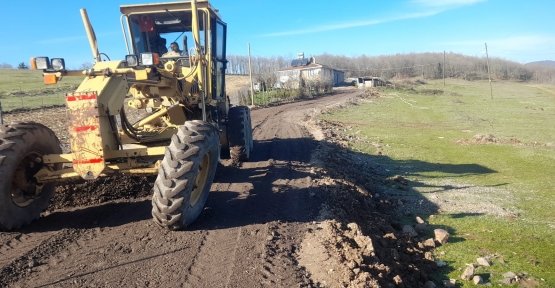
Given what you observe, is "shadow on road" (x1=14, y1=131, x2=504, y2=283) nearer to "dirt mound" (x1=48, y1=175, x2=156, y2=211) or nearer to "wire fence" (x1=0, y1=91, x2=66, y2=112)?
"dirt mound" (x1=48, y1=175, x2=156, y2=211)

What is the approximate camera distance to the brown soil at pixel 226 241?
14.6 ft

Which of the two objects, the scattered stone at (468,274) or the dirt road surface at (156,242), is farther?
the scattered stone at (468,274)

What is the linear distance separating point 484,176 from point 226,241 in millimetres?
11099

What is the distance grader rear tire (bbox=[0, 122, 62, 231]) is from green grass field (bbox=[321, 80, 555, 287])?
6.02m

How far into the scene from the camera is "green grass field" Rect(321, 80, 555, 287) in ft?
23.8

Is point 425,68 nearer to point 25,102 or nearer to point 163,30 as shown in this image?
point 25,102

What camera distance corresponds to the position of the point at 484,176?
13617 millimetres

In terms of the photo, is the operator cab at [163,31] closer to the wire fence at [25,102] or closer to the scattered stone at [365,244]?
the scattered stone at [365,244]

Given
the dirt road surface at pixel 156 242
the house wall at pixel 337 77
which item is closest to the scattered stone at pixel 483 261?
the dirt road surface at pixel 156 242

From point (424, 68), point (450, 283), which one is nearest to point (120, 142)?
point (450, 283)

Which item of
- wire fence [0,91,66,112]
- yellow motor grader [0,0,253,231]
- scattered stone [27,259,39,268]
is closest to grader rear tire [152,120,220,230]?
yellow motor grader [0,0,253,231]

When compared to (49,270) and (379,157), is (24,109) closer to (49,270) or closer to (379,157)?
(379,157)

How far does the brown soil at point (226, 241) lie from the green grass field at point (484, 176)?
51.6 inches

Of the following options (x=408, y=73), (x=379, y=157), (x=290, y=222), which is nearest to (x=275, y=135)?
(x=379, y=157)
